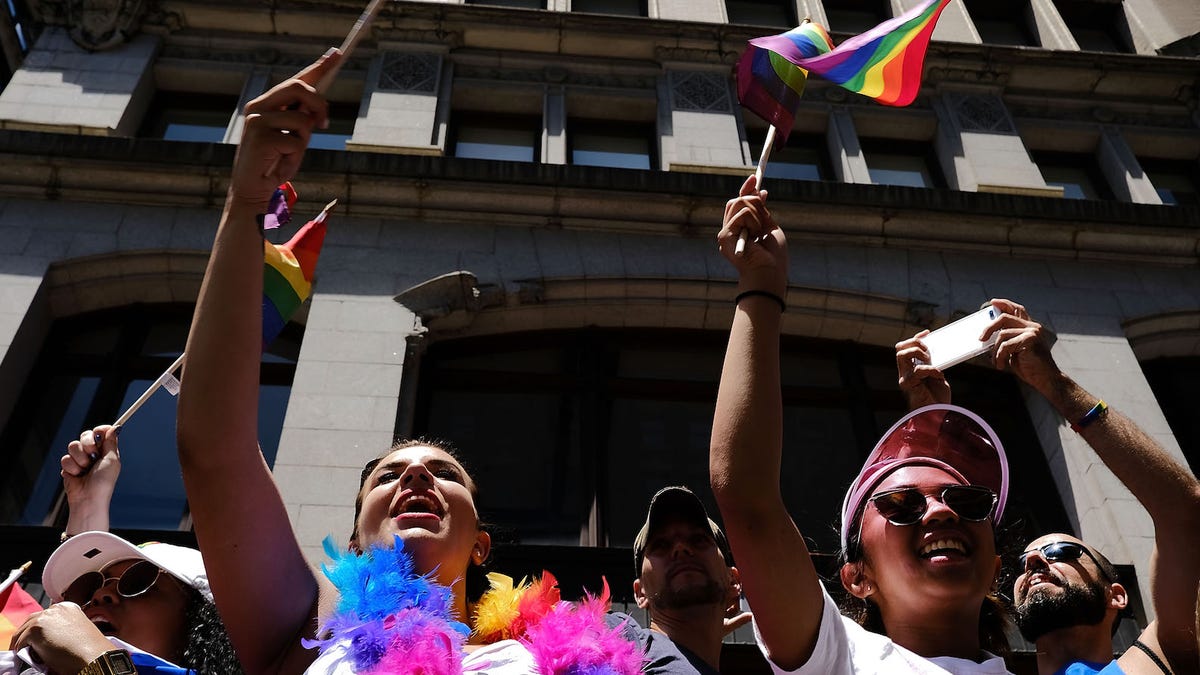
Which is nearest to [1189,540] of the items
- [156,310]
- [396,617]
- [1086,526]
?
[396,617]

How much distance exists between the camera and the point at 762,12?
→ 608 inches

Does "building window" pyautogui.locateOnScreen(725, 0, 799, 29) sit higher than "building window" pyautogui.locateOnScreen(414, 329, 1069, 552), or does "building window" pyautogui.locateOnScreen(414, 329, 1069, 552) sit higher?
"building window" pyautogui.locateOnScreen(725, 0, 799, 29)

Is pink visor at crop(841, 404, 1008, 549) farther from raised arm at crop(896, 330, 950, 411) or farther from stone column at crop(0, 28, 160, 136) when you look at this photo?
stone column at crop(0, 28, 160, 136)

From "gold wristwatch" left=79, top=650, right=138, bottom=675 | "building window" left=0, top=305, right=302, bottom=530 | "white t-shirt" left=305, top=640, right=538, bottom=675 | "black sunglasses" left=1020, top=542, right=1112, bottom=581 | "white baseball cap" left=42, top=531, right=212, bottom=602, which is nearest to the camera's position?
"white t-shirt" left=305, top=640, right=538, bottom=675

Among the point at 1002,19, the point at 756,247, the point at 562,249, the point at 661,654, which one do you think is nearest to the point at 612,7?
the point at 562,249

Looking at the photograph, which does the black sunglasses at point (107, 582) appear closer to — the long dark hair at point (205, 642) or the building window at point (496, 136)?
the long dark hair at point (205, 642)

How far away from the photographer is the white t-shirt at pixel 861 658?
262cm

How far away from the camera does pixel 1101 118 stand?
45.4 ft

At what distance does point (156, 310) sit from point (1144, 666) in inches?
395

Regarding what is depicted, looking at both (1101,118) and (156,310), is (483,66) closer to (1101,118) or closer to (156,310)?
(156,310)

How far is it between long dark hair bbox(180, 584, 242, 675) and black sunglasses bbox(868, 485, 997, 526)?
2.45 meters

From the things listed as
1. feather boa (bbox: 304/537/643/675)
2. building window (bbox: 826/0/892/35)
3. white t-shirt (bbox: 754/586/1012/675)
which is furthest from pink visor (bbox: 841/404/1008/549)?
building window (bbox: 826/0/892/35)

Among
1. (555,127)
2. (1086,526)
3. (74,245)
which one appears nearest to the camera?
(1086,526)

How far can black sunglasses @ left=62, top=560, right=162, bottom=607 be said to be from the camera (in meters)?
3.75
